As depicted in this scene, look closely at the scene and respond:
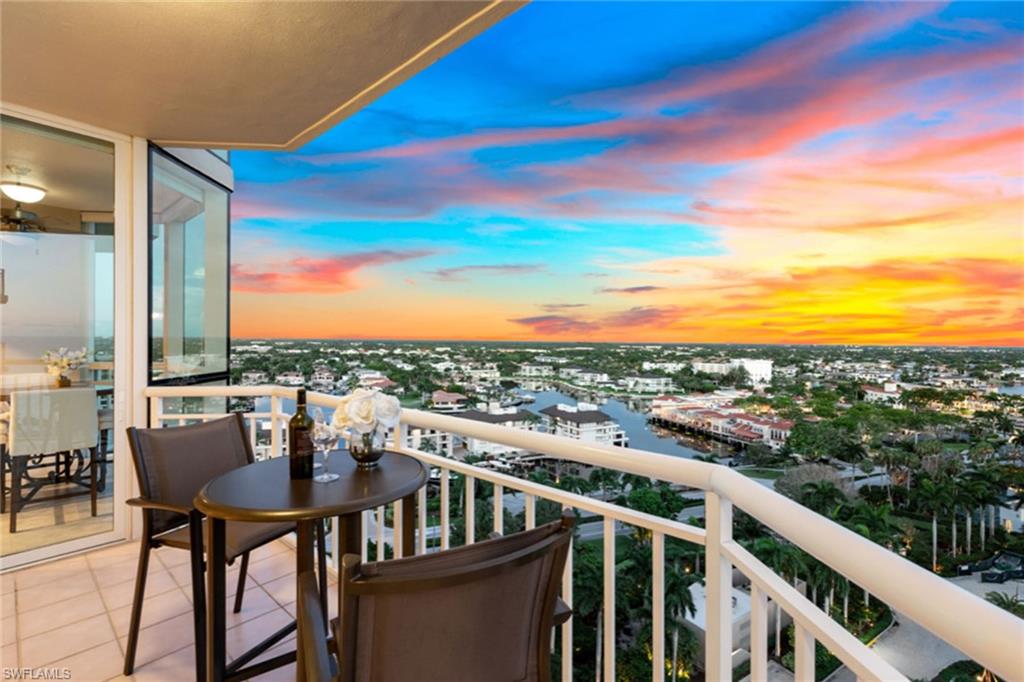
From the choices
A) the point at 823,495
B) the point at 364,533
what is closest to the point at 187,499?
the point at 364,533

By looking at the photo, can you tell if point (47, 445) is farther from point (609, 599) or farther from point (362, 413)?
point (609, 599)

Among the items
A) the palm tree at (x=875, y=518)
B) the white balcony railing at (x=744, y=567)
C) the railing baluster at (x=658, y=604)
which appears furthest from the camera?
the palm tree at (x=875, y=518)

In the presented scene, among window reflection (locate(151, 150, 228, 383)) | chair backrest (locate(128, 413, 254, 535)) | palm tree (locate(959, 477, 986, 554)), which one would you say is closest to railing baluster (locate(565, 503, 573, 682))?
chair backrest (locate(128, 413, 254, 535))

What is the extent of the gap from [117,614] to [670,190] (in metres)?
8.71

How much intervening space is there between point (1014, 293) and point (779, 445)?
3.50 metres

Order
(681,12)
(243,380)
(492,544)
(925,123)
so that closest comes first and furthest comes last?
(492,544) → (243,380) → (925,123) → (681,12)

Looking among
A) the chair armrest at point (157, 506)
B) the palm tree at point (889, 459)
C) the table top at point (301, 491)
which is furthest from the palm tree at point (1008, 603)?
the chair armrest at point (157, 506)

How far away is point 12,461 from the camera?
3.06 m

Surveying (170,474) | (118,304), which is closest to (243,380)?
(118,304)

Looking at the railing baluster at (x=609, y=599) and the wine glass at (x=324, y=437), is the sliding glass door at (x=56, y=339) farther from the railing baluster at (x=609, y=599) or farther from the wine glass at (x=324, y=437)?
the railing baluster at (x=609, y=599)

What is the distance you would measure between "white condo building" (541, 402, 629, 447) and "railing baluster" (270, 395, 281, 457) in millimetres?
1919

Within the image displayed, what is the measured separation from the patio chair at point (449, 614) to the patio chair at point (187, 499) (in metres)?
1.27

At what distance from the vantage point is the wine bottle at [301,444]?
5.92 feet

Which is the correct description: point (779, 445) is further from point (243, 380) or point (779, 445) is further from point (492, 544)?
point (243, 380)
